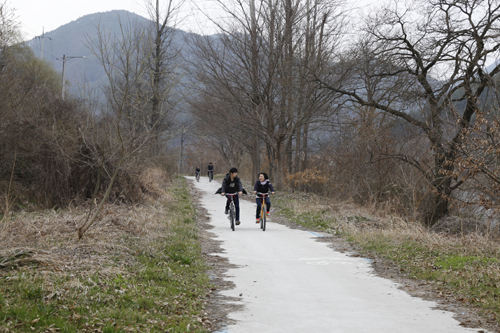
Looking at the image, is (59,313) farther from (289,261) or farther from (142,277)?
(289,261)

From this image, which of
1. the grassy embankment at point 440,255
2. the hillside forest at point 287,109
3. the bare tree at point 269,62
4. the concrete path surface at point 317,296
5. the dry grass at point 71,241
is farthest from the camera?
the bare tree at point 269,62

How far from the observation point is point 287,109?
88.3 ft

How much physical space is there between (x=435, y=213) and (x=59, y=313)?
19.4m

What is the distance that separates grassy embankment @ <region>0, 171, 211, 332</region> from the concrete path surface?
2.43 ft

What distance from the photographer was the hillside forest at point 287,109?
12875mm

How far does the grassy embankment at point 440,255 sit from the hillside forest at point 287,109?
2.78 m

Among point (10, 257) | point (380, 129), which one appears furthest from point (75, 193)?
point (380, 129)

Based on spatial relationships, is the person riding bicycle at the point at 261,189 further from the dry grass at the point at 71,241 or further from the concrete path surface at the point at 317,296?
the concrete path surface at the point at 317,296

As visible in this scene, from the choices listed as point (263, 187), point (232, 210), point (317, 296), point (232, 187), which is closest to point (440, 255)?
point (317, 296)

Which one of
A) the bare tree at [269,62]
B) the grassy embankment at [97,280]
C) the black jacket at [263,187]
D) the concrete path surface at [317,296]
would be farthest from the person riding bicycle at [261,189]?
the bare tree at [269,62]

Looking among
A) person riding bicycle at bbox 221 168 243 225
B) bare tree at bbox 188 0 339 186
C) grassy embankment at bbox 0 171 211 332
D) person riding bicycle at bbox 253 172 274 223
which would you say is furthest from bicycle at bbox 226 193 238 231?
→ bare tree at bbox 188 0 339 186

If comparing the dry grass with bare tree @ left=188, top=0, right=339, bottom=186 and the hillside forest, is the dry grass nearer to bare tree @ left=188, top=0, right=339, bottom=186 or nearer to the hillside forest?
the hillside forest

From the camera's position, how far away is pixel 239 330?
543cm

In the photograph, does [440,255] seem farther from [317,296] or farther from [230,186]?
[230,186]
